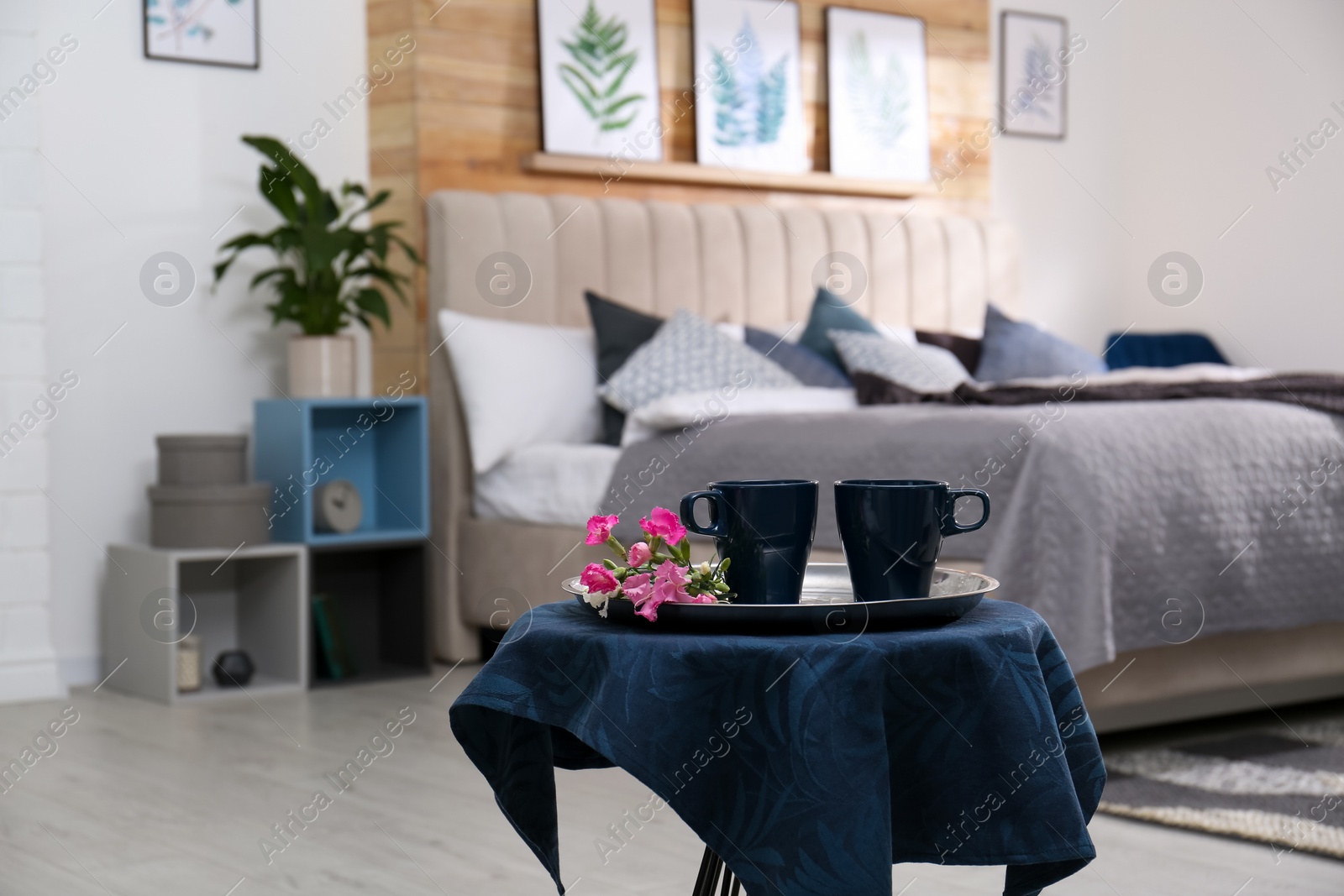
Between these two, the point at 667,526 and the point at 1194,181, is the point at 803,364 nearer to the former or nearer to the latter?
the point at 1194,181

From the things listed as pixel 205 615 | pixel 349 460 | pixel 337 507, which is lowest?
pixel 205 615

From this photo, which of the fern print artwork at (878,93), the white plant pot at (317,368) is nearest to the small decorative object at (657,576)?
the white plant pot at (317,368)

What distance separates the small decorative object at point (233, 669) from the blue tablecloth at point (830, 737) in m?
2.49

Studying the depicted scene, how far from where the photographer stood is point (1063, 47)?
5.54m

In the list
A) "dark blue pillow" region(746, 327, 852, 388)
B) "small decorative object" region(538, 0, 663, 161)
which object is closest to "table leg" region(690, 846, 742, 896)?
"dark blue pillow" region(746, 327, 852, 388)

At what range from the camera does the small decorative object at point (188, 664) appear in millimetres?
3510

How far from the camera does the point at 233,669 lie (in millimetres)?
3615

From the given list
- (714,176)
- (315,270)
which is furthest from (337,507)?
(714,176)

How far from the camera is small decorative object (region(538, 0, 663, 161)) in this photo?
13.8 feet

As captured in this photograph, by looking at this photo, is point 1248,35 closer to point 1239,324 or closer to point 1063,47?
point 1063,47

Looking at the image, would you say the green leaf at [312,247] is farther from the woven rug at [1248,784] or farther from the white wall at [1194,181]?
the white wall at [1194,181]

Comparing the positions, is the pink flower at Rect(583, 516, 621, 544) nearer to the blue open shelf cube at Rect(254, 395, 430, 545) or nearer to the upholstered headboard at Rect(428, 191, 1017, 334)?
the blue open shelf cube at Rect(254, 395, 430, 545)

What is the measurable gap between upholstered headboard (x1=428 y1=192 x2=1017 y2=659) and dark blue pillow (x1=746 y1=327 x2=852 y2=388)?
355 mm

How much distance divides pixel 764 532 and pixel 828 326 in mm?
2898
